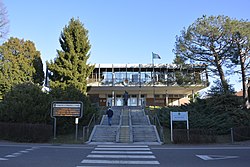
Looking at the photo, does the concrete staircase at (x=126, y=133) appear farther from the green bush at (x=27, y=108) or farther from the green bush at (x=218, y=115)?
the green bush at (x=27, y=108)

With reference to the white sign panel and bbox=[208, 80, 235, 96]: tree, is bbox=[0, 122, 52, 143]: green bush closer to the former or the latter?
the white sign panel

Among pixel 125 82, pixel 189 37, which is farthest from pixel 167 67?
pixel 189 37

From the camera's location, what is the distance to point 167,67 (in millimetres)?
44469

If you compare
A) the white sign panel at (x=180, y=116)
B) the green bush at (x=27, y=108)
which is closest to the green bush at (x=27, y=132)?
the green bush at (x=27, y=108)

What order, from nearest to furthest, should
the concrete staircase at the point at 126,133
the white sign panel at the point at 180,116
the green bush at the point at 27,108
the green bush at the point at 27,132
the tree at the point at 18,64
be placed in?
the green bush at the point at 27,132 < the concrete staircase at the point at 126,133 < the white sign panel at the point at 180,116 < the green bush at the point at 27,108 < the tree at the point at 18,64

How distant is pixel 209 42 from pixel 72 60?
1817cm

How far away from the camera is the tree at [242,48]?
26.2 m

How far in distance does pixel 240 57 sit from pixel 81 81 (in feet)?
65.1

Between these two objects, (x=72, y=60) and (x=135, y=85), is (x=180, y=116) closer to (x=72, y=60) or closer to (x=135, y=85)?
(x=72, y=60)

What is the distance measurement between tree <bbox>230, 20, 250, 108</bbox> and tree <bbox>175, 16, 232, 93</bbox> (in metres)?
0.66

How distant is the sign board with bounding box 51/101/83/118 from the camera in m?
19.9

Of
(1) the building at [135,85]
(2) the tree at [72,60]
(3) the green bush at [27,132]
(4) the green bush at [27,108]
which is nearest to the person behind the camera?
(3) the green bush at [27,132]

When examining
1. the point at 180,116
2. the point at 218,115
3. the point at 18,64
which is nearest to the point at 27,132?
the point at 180,116

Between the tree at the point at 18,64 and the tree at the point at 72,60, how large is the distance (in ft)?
15.1
